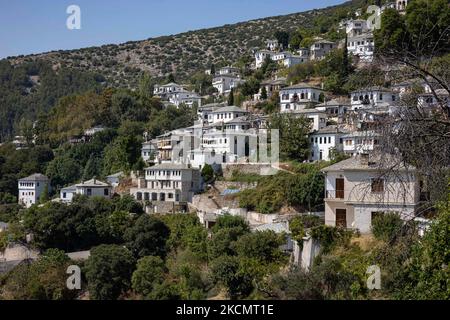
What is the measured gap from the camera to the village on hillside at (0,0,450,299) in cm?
673

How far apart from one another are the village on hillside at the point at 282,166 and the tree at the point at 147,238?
1.58 ft

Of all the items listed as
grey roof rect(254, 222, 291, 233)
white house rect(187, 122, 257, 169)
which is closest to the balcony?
grey roof rect(254, 222, 291, 233)

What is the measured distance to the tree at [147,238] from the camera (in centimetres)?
2845

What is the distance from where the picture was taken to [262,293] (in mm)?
18031

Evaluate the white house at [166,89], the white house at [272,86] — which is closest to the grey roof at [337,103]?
the white house at [272,86]

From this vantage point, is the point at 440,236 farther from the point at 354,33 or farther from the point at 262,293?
the point at 354,33

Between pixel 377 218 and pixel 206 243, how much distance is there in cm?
936

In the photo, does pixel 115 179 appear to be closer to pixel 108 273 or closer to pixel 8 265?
pixel 8 265

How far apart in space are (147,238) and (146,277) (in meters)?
5.15

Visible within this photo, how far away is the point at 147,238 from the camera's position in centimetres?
2856

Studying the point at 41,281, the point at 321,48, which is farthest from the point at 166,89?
the point at 41,281

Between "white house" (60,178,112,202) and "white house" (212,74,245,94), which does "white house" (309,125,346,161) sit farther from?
"white house" (212,74,245,94)

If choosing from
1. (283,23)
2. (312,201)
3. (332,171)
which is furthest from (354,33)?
(283,23)

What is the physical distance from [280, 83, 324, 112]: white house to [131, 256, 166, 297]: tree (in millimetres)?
21187
